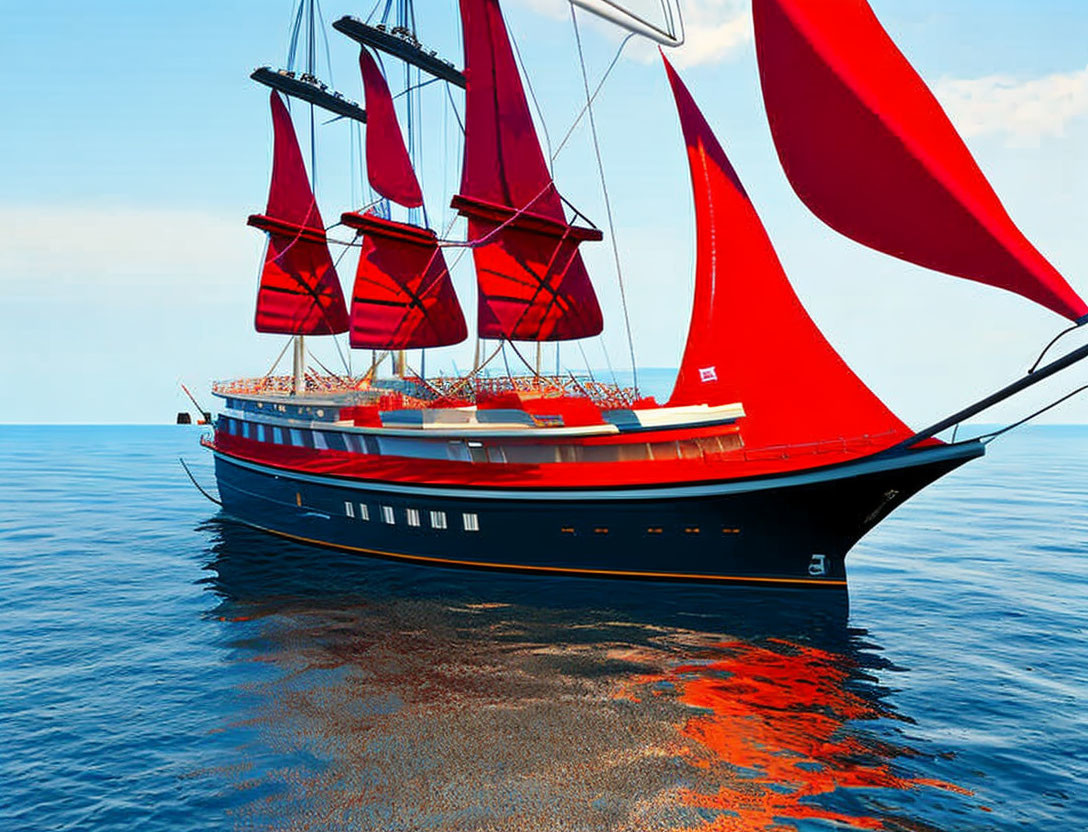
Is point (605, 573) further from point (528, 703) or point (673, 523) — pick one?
point (528, 703)

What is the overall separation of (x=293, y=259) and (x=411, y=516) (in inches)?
765

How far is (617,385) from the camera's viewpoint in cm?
2220

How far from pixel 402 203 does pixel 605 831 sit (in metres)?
29.9

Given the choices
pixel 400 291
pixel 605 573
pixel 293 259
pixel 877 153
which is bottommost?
pixel 605 573

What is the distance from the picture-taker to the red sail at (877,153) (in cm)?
1107

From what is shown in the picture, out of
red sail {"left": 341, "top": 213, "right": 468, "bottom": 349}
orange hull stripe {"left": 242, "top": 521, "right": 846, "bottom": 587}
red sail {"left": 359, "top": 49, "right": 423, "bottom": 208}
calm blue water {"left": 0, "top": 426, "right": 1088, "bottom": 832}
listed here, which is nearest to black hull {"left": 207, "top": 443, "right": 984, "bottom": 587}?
orange hull stripe {"left": 242, "top": 521, "right": 846, "bottom": 587}

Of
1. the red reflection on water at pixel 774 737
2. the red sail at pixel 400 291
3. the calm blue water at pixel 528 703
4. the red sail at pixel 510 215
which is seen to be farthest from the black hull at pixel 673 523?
the red sail at pixel 400 291

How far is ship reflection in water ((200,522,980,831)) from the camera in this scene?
30.1ft

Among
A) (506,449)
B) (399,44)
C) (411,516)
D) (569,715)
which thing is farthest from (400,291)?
(569,715)

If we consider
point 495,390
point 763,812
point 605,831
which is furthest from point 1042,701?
point 495,390

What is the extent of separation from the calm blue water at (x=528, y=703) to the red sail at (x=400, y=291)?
10.8 meters

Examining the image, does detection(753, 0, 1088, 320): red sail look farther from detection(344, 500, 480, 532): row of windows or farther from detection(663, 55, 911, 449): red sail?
detection(344, 500, 480, 532): row of windows

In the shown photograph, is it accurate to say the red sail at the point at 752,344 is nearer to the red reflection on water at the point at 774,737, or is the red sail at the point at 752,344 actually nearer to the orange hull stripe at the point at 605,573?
the orange hull stripe at the point at 605,573

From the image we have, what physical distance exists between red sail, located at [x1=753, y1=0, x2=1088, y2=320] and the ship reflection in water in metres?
8.39
